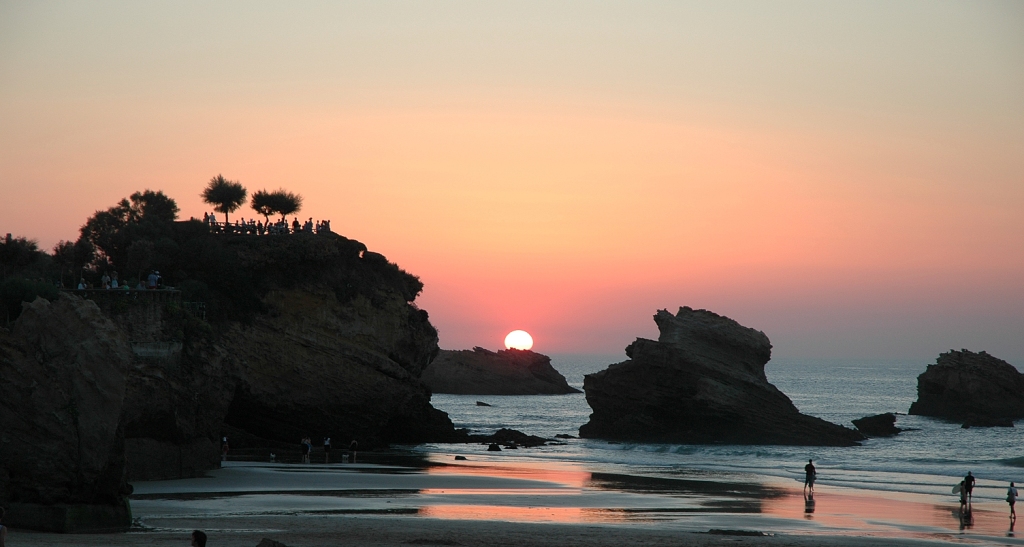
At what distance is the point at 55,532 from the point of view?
20766mm

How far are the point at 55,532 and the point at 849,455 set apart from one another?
44965 mm

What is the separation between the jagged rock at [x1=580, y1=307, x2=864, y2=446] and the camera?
57.6 m

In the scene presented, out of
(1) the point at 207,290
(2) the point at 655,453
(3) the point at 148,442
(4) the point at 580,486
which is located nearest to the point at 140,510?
(3) the point at 148,442

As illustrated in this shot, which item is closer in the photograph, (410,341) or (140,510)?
(140,510)

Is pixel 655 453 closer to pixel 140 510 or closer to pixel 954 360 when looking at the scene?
pixel 140 510

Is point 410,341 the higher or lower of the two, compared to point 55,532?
higher

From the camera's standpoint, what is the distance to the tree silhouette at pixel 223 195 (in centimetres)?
5962

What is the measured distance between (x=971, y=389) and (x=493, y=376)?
84836mm

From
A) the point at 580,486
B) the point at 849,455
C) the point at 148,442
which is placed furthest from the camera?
the point at 849,455

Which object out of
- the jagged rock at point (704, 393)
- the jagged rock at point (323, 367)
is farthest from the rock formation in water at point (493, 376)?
the jagged rock at point (323, 367)

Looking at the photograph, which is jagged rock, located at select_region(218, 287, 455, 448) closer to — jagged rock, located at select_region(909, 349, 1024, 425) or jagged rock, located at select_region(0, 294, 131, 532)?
jagged rock, located at select_region(0, 294, 131, 532)

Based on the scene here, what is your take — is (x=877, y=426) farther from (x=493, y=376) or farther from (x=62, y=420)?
(x=493, y=376)

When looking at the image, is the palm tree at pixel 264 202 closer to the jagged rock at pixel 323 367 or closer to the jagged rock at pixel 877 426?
the jagged rock at pixel 323 367

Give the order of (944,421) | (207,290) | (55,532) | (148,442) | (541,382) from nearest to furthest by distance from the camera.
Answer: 1. (55,532)
2. (148,442)
3. (207,290)
4. (944,421)
5. (541,382)
